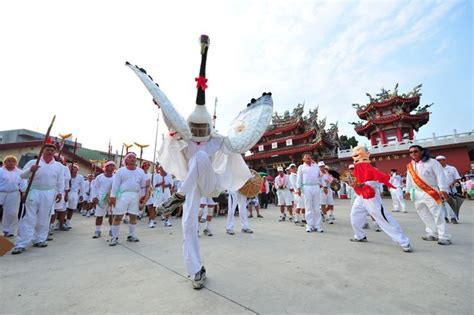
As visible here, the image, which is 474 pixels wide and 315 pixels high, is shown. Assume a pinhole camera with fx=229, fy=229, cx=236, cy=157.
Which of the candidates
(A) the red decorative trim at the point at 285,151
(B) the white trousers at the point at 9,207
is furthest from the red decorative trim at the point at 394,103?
(B) the white trousers at the point at 9,207

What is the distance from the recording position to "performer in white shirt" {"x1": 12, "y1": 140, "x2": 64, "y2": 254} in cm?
399

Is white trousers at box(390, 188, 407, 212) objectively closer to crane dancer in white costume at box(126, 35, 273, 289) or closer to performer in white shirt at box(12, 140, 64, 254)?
crane dancer in white costume at box(126, 35, 273, 289)

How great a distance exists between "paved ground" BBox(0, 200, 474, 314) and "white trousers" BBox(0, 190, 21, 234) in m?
1.74

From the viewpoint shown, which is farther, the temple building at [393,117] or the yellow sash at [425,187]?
the temple building at [393,117]

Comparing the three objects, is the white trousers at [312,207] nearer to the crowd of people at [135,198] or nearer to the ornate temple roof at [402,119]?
the crowd of people at [135,198]

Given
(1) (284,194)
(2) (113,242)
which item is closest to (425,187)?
(1) (284,194)

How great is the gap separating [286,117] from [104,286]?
25.5 metres

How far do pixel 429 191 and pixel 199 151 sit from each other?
445 centimetres

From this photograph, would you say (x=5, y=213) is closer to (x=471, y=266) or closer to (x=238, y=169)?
(x=238, y=169)

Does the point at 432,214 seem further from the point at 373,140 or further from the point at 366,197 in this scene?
the point at 373,140

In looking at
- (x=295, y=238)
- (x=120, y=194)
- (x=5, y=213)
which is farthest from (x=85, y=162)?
(x=295, y=238)

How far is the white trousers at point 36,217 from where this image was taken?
3.94 metres

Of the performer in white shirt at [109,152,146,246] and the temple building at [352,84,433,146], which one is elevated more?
the temple building at [352,84,433,146]

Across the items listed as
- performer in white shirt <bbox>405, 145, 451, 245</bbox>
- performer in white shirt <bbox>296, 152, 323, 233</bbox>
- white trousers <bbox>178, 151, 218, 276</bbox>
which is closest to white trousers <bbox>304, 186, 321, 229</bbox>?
performer in white shirt <bbox>296, 152, 323, 233</bbox>
